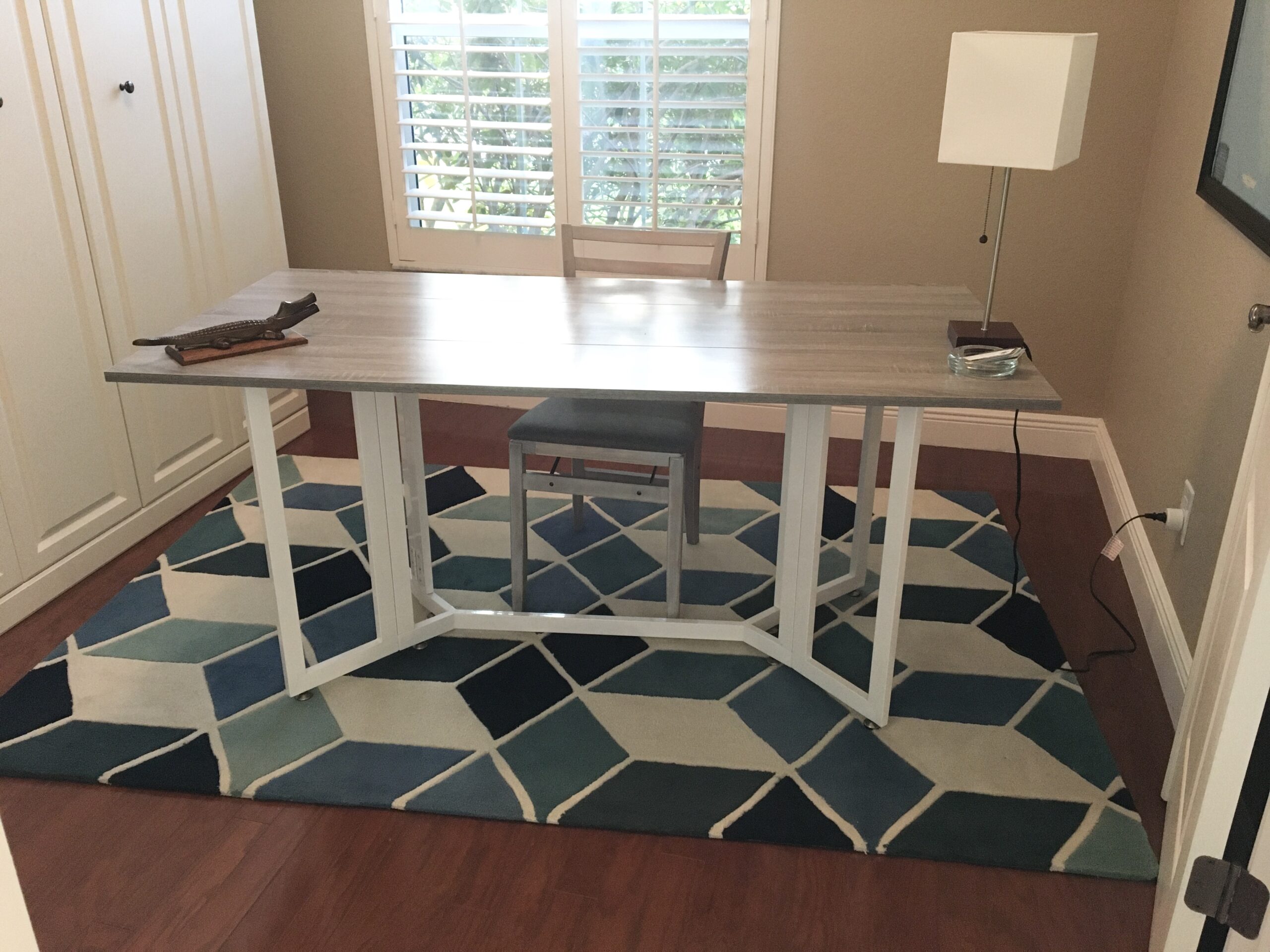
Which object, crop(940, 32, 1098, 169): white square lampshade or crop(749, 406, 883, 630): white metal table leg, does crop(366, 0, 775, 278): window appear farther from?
crop(940, 32, 1098, 169): white square lampshade

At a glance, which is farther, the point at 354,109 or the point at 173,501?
the point at 354,109

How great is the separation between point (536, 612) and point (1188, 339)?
5.51ft

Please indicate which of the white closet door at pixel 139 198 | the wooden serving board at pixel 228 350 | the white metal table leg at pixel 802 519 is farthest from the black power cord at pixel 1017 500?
the white closet door at pixel 139 198

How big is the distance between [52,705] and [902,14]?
2914 millimetres

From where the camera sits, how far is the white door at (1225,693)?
140 centimetres

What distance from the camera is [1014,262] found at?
11.0 feet

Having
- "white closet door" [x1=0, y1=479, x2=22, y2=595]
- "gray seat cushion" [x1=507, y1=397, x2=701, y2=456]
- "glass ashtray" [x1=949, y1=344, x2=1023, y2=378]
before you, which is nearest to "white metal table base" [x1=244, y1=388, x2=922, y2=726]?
"glass ashtray" [x1=949, y1=344, x2=1023, y2=378]

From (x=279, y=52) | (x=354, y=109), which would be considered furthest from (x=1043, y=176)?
(x=279, y=52)

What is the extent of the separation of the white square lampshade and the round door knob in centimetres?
40

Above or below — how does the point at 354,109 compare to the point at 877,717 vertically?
above

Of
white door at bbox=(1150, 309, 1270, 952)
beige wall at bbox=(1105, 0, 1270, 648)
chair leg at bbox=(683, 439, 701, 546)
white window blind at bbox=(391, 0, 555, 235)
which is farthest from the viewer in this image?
white window blind at bbox=(391, 0, 555, 235)

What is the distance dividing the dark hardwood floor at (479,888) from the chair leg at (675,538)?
679 mm

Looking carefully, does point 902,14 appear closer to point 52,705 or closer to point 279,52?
point 279,52

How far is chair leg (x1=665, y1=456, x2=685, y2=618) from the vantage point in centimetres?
234
